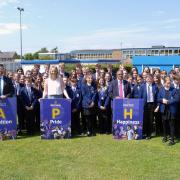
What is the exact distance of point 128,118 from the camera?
8.83 meters

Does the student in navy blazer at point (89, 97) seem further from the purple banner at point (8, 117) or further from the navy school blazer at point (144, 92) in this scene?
the purple banner at point (8, 117)

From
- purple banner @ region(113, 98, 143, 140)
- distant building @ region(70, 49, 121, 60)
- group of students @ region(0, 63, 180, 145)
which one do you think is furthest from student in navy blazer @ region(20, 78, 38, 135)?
distant building @ region(70, 49, 121, 60)

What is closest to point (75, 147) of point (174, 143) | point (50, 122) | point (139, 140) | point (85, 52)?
point (50, 122)

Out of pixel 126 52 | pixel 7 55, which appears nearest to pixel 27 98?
pixel 126 52

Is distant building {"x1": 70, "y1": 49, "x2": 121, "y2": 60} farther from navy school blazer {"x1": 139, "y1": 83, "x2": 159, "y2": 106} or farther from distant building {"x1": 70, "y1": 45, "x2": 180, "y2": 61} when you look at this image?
navy school blazer {"x1": 139, "y1": 83, "x2": 159, "y2": 106}

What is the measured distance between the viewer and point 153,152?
25.1 ft

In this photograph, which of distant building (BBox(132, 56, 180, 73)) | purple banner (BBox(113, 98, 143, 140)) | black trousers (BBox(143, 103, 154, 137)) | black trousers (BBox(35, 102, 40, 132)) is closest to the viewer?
purple banner (BBox(113, 98, 143, 140))

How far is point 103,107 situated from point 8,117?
248 centimetres

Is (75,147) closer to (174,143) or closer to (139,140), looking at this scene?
(139,140)

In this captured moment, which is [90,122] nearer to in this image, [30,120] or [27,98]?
[30,120]

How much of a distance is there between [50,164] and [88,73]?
3.77 meters

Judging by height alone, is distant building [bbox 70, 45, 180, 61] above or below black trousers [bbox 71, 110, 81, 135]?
above

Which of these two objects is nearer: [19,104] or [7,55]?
[19,104]

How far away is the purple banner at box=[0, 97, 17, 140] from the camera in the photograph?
29.3 feet
